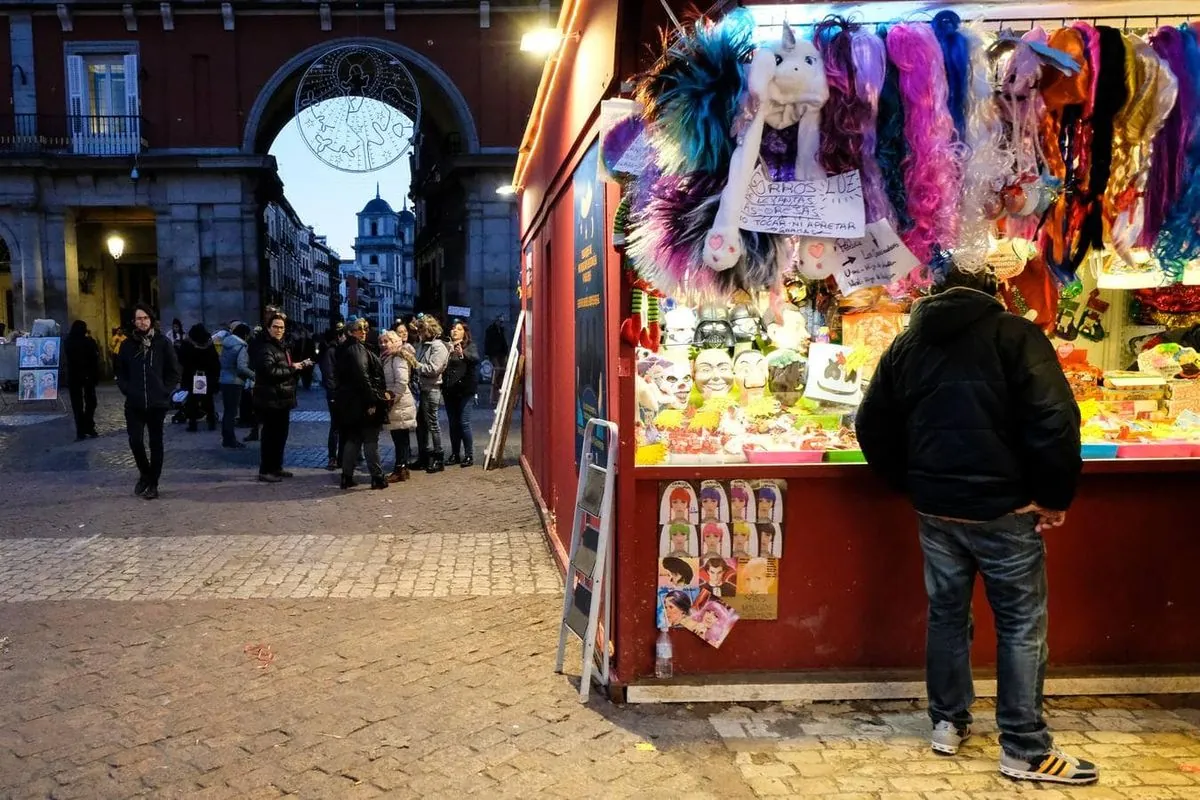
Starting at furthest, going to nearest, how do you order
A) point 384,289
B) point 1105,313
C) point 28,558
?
point 384,289 → point 28,558 → point 1105,313

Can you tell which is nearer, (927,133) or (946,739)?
(946,739)

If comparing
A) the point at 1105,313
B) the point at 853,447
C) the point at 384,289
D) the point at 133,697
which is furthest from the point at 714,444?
the point at 384,289

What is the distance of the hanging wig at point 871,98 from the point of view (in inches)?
141

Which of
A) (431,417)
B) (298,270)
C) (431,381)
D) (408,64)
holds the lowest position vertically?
(431,417)

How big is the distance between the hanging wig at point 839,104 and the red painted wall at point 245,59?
2104cm

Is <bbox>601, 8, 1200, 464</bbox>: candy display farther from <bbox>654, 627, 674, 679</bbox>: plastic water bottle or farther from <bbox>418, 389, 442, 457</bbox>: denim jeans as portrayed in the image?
<bbox>418, 389, 442, 457</bbox>: denim jeans

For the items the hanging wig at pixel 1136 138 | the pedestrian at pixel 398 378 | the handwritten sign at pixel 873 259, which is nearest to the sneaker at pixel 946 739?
the handwritten sign at pixel 873 259

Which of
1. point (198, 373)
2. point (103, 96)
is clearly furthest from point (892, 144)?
point (103, 96)

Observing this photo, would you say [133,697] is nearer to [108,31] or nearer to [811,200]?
[811,200]

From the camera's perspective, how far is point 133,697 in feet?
13.3

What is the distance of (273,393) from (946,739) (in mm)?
7697

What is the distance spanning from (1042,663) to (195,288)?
24116mm

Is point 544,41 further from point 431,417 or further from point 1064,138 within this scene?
point 431,417

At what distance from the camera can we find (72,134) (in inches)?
953
